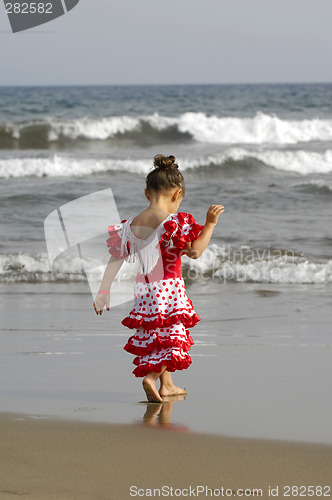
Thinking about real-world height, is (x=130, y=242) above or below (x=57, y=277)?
above

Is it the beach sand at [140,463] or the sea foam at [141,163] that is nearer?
the beach sand at [140,463]

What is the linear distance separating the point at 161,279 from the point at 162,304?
0.12 m

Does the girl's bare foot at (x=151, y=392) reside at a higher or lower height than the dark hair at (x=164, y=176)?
lower

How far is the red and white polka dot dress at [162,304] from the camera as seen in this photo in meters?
3.57

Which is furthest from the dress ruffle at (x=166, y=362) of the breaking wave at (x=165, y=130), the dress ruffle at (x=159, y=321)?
the breaking wave at (x=165, y=130)

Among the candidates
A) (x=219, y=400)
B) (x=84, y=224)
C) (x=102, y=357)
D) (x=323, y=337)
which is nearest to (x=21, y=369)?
(x=102, y=357)

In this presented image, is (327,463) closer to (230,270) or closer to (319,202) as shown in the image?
(230,270)

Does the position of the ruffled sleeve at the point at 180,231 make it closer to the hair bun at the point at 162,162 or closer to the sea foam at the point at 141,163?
the hair bun at the point at 162,162

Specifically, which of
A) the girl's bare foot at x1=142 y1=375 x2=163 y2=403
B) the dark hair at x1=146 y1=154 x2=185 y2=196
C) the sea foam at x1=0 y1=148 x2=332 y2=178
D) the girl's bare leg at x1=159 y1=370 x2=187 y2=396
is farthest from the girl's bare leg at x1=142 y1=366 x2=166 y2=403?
the sea foam at x1=0 y1=148 x2=332 y2=178

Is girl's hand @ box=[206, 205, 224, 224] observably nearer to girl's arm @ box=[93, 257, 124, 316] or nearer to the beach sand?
girl's arm @ box=[93, 257, 124, 316]

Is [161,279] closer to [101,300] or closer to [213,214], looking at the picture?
[101,300]

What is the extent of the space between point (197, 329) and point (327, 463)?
2.56 meters

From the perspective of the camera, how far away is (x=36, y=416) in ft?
10.6

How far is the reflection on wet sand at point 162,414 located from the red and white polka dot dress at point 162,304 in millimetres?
145
